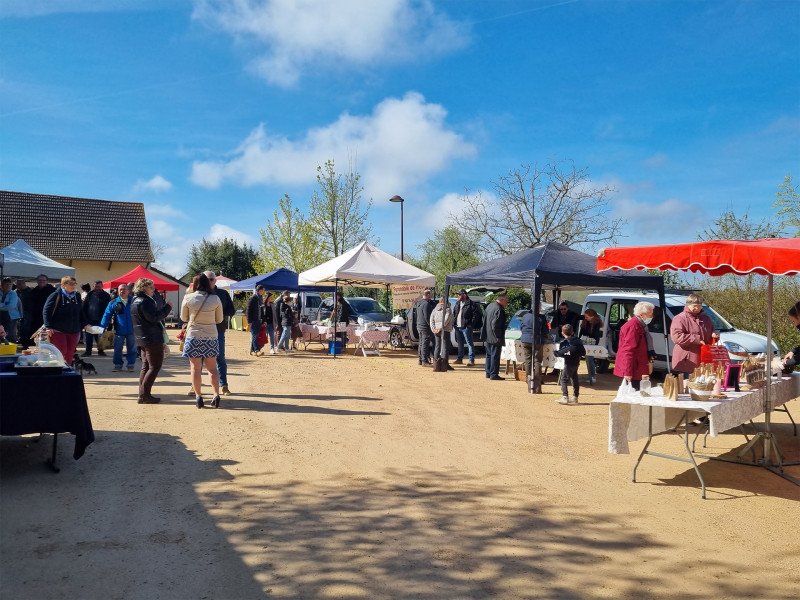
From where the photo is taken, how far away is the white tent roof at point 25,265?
14.2 m

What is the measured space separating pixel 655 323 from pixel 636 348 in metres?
6.11

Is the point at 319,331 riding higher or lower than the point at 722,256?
lower

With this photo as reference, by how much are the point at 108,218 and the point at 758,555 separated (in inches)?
1412

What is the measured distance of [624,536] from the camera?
4.31 m

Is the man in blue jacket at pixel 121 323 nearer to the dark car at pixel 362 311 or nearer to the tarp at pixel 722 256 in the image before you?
the dark car at pixel 362 311

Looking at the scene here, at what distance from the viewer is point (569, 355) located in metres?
9.60

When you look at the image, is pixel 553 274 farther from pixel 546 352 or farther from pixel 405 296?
pixel 405 296

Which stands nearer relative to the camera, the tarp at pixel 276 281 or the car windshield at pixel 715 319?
the car windshield at pixel 715 319

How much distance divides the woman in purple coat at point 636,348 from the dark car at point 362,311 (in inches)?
477

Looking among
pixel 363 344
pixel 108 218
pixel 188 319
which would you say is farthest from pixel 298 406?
pixel 108 218

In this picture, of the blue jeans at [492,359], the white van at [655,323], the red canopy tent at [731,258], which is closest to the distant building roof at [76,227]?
the blue jeans at [492,359]

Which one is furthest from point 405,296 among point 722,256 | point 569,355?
point 722,256

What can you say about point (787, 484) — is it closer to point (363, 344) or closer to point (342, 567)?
point (342, 567)

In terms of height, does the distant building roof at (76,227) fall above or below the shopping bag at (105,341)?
above
